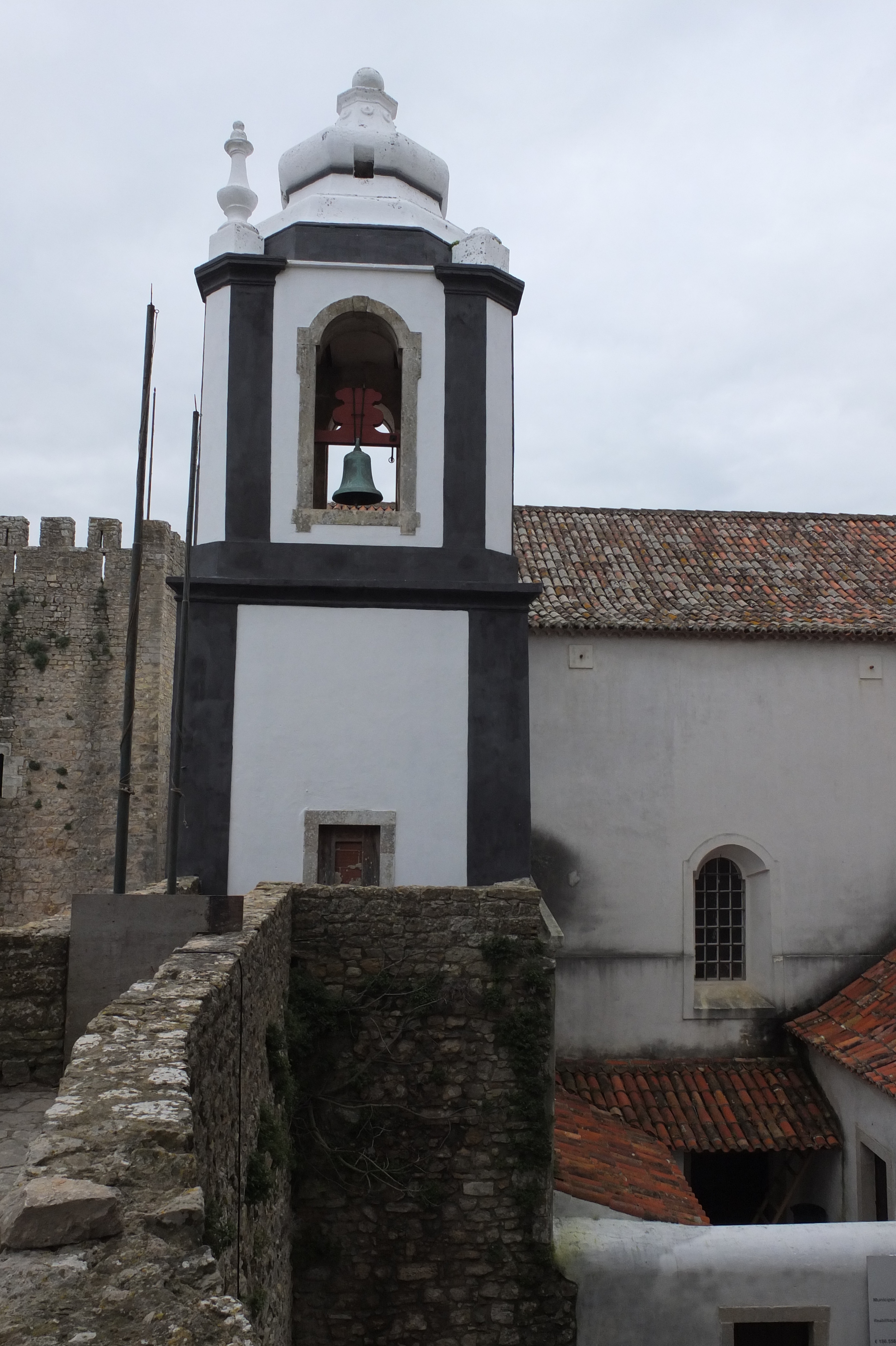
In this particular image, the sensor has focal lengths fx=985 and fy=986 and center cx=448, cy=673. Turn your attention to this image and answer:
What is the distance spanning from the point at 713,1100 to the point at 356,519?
7.29 metres

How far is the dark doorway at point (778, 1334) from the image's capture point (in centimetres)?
774

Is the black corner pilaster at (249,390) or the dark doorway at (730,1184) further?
the dark doorway at (730,1184)

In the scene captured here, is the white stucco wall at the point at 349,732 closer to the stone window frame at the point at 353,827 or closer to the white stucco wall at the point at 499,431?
the stone window frame at the point at 353,827

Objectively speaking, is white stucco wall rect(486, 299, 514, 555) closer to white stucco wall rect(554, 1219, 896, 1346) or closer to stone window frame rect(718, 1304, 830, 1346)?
white stucco wall rect(554, 1219, 896, 1346)

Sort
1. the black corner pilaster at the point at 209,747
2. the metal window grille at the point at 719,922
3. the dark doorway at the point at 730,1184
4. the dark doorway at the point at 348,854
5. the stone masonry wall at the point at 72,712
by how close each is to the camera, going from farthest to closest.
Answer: the stone masonry wall at the point at 72,712 < the metal window grille at the point at 719,922 < the dark doorway at the point at 730,1184 < the dark doorway at the point at 348,854 < the black corner pilaster at the point at 209,747

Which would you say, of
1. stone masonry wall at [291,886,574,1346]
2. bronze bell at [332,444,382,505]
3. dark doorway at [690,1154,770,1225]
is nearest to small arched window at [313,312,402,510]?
bronze bell at [332,444,382,505]

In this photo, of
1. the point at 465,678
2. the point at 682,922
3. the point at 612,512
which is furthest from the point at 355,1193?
the point at 612,512

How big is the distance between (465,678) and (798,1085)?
20.6 feet

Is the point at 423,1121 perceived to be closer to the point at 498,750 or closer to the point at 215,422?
the point at 498,750

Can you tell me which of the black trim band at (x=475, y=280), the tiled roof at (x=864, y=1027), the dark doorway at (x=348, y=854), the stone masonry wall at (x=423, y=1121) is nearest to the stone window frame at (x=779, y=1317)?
the stone masonry wall at (x=423, y=1121)

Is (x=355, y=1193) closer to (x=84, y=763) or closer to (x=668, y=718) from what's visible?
(x=668, y=718)

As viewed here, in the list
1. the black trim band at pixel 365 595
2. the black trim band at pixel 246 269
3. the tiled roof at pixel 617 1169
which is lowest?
the tiled roof at pixel 617 1169

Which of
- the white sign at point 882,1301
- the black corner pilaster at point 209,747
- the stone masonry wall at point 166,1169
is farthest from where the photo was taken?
the black corner pilaster at point 209,747

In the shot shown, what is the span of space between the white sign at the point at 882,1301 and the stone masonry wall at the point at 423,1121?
249 cm
